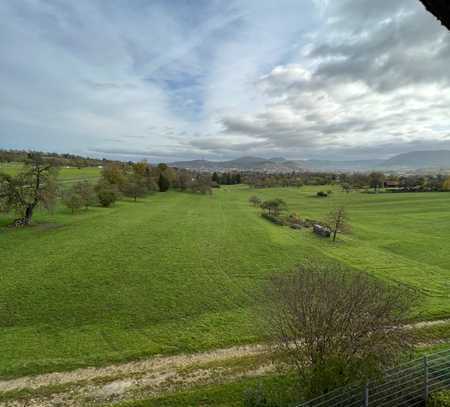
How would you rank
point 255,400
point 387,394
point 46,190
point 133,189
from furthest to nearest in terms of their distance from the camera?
1. point 133,189
2. point 46,190
3. point 255,400
4. point 387,394

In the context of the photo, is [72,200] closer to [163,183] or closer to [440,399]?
[163,183]

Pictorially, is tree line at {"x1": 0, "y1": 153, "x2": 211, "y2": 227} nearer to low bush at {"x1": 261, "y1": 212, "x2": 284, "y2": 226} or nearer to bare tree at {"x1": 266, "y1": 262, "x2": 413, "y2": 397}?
low bush at {"x1": 261, "y1": 212, "x2": 284, "y2": 226}

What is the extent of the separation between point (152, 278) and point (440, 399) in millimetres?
18879

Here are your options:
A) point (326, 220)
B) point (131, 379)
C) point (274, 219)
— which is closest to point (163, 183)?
point (274, 219)

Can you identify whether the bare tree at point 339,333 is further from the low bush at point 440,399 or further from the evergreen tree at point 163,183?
the evergreen tree at point 163,183

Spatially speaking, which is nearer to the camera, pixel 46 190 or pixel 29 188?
pixel 29 188

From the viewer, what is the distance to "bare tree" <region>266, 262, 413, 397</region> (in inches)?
292

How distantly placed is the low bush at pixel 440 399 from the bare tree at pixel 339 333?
1.21 meters

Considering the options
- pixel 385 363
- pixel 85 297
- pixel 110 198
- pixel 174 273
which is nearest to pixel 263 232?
pixel 174 273

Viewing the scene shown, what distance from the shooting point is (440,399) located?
7.24 m

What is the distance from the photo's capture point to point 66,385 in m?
10.3

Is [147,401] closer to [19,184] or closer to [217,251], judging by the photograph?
[217,251]

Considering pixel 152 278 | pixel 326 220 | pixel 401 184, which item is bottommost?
pixel 152 278

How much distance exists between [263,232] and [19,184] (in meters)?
35.0
